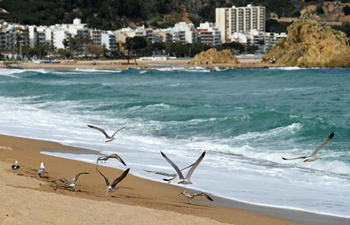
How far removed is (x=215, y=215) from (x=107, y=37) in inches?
5487

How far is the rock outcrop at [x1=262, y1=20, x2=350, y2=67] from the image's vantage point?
8125cm

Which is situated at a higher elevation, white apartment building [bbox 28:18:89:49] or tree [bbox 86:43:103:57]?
white apartment building [bbox 28:18:89:49]

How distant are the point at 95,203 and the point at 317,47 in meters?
78.7

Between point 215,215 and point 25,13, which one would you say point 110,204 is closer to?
point 215,215

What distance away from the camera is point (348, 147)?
15172 millimetres

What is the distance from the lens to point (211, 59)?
9756 centimetres

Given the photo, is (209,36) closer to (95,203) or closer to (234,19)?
(234,19)

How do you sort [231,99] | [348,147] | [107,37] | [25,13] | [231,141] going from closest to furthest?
[348,147]
[231,141]
[231,99]
[107,37]
[25,13]

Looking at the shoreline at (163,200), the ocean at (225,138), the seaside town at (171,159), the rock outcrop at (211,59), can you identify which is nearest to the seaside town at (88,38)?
the rock outcrop at (211,59)

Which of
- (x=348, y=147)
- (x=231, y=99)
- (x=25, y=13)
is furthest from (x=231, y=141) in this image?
(x=25, y=13)

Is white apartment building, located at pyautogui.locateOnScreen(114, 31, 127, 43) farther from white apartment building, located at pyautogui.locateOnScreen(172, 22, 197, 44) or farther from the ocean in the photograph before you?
the ocean

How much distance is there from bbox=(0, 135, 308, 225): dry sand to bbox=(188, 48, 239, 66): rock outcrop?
8287 centimetres

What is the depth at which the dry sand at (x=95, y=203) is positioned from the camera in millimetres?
7070

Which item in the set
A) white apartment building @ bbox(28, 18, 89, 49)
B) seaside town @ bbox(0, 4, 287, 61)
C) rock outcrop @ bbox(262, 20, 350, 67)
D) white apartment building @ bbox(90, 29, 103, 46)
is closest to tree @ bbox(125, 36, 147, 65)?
seaside town @ bbox(0, 4, 287, 61)
